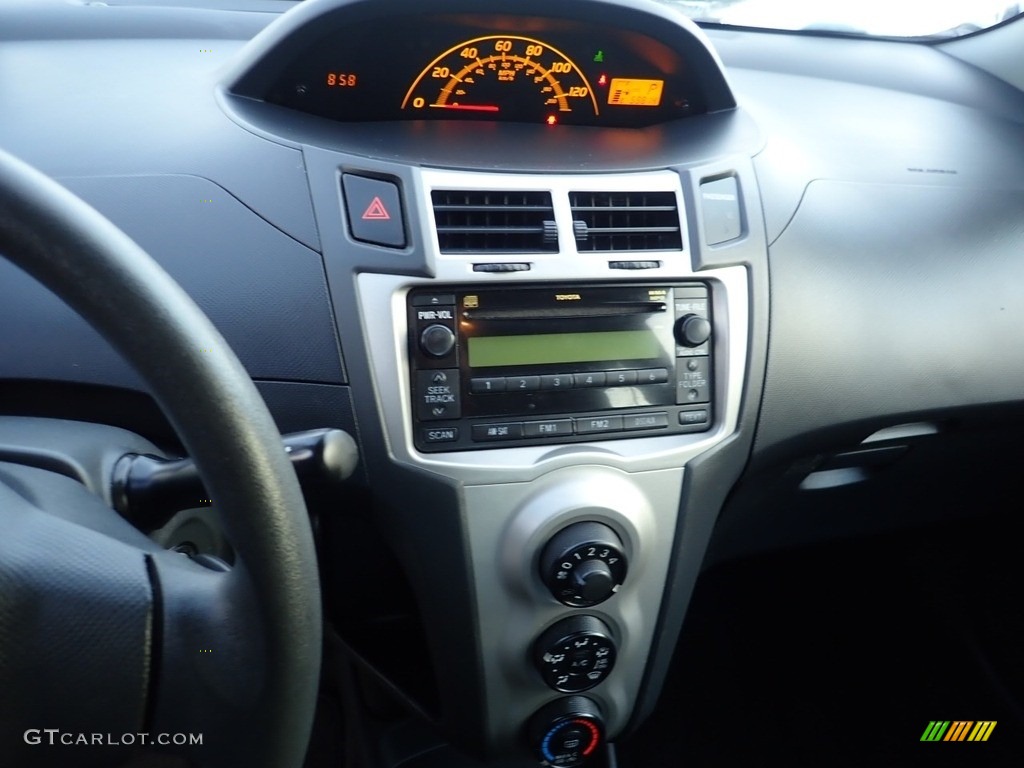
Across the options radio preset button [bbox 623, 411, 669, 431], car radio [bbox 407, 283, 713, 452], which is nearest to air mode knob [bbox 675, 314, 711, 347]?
car radio [bbox 407, 283, 713, 452]

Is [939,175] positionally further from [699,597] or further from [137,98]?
[137,98]

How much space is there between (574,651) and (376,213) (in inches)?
25.0

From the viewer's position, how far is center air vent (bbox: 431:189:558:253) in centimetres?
111

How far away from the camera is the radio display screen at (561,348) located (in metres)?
1.12

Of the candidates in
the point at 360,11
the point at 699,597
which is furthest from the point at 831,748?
the point at 360,11

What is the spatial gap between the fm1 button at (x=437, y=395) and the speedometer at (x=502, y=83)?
1.40ft

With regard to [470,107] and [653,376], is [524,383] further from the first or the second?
[470,107]

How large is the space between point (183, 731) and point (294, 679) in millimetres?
127

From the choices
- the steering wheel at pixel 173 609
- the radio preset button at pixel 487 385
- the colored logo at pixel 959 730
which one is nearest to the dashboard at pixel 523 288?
the radio preset button at pixel 487 385

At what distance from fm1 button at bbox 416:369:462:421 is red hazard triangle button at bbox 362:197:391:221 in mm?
194

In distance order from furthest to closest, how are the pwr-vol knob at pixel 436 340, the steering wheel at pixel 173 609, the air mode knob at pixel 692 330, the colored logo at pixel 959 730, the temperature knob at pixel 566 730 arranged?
the colored logo at pixel 959 730
the temperature knob at pixel 566 730
the air mode knob at pixel 692 330
the pwr-vol knob at pixel 436 340
the steering wheel at pixel 173 609

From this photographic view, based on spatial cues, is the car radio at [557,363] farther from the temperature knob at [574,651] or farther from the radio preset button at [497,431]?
the temperature knob at [574,651]

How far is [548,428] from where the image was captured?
1146 millimetres

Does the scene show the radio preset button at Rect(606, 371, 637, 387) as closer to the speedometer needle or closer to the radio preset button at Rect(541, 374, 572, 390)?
the radio preset button at Rect(541, 374, 572, 390)
